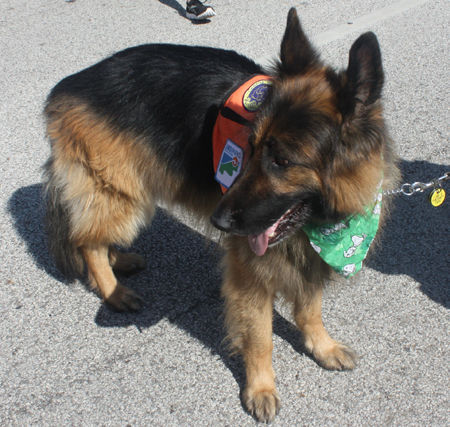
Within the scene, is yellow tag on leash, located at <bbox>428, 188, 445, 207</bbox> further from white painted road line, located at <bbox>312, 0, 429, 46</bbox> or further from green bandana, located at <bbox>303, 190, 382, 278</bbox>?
white painted road line, located at <bbox>312, 0, 429, 46</bbox>

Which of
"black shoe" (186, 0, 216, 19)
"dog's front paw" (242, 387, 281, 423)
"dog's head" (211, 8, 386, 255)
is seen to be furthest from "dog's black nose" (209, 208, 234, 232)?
"black shoe" (186, 0, 216, 19)

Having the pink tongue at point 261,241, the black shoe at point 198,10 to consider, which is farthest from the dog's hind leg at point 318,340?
the black shoe at point 198,10

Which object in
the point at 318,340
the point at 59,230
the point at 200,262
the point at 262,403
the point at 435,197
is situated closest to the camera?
the point at 262,403

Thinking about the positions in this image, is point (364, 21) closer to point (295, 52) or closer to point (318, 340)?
point (295, 52)

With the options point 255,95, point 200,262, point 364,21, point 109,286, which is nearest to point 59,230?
point 109,286

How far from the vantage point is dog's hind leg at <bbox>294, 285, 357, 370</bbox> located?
8.48 ft

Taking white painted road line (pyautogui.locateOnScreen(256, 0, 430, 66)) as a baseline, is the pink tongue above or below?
above

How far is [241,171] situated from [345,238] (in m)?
0.64

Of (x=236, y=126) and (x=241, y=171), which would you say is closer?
(x=241, y=171)

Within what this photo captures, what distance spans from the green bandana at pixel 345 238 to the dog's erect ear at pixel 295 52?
0.72 meters

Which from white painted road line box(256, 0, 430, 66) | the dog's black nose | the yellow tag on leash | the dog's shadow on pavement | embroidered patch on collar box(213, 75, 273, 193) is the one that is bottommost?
the dog's shadow on pavement

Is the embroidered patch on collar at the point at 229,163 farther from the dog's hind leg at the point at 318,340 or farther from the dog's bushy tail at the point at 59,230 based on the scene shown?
the dog's bushy tail at the point at 59,230

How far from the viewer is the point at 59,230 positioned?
284cm

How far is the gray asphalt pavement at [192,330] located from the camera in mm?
2406
